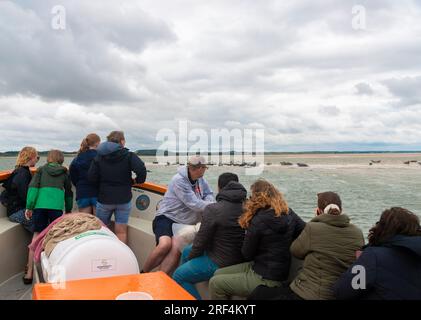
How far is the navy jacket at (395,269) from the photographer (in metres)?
1.74

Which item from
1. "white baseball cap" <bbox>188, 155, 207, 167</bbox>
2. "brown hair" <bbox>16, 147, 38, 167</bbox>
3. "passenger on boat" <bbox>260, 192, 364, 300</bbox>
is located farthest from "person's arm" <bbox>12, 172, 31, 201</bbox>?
"passenger on boat" <bbox>260, 192, 364, 300</bbox>

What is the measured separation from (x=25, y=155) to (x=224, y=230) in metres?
2.33

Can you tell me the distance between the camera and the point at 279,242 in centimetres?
238

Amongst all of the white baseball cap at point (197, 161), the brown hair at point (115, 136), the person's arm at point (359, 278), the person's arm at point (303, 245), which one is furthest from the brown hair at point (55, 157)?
the person's arm at point (359, 278)

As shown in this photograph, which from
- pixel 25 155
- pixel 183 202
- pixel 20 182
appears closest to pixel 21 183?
pixel 20 182

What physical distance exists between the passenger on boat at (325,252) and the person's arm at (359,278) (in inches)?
6.4

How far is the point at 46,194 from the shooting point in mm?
3537

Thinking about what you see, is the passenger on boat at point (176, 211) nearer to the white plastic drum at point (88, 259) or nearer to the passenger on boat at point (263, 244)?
the white plastic drum at point (88, 259)

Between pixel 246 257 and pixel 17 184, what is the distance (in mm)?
2571

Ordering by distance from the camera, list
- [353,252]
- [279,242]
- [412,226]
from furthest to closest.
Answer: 1. [279,242]
2. [353,252]
3. [412,226]
